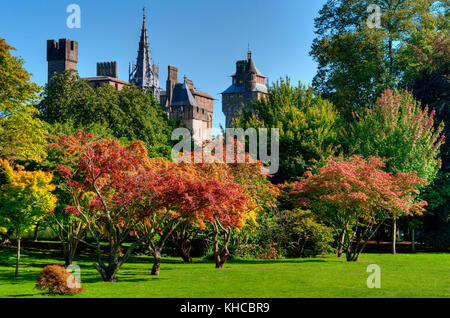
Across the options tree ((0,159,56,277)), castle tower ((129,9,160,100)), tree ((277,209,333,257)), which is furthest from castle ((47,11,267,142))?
tree ((0,159,56,277))

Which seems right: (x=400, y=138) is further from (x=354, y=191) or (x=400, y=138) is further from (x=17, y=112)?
(x=17, y=112)

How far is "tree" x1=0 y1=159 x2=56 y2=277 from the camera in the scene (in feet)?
67.6

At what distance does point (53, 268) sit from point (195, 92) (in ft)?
403

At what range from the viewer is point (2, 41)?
2686 centimetres

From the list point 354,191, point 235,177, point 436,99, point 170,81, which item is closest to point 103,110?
point 235,177

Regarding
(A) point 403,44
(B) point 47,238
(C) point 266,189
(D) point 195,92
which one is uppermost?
(D) point 195,92

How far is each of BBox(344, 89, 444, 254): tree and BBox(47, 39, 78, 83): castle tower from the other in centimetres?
7779

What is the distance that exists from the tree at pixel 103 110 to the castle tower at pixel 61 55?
51.1 metres

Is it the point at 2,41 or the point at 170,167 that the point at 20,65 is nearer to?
the point at 2,41

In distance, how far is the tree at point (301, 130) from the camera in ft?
123

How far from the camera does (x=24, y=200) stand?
811 inches

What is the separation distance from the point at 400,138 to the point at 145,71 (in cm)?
11655

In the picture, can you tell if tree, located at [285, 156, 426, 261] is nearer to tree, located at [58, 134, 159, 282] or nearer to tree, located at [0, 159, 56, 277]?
tree, located at [58, 134, 159, 282]
